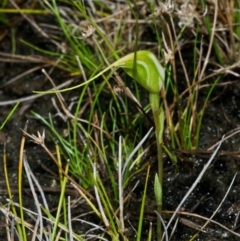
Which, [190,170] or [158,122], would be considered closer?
[158,122]

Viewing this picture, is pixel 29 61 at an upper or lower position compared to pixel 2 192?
upper

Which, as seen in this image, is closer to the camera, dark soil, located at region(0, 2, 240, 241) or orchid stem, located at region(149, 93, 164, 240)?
orchid stem, located at region(149, 93, 164, 240)

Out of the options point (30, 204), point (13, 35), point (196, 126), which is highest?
point (13, 35)

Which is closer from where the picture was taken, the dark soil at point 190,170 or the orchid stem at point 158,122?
the orchid stem at point 158,122

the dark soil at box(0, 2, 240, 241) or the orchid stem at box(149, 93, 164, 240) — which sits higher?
the orchid stem at box(149, 93, 164, 240)

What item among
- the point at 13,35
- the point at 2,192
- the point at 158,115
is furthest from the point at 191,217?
the point at 13,35

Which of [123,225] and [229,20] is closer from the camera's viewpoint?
[123,225]

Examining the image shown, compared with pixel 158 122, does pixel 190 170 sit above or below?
below

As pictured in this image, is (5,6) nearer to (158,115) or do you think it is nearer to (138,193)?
(138,193)

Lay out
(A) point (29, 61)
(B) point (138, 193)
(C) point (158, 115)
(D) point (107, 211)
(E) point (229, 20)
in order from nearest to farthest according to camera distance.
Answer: (C) point (158, 115) < (D) point (107, 211) < (B) point (138, 193) < (E) point (229, 20) < (A) point (29, 61)

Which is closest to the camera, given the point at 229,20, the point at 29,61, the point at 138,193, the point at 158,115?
the point at 158,115

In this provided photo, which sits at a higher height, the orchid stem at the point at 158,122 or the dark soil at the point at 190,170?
the orchid stem at the point at 158,122
